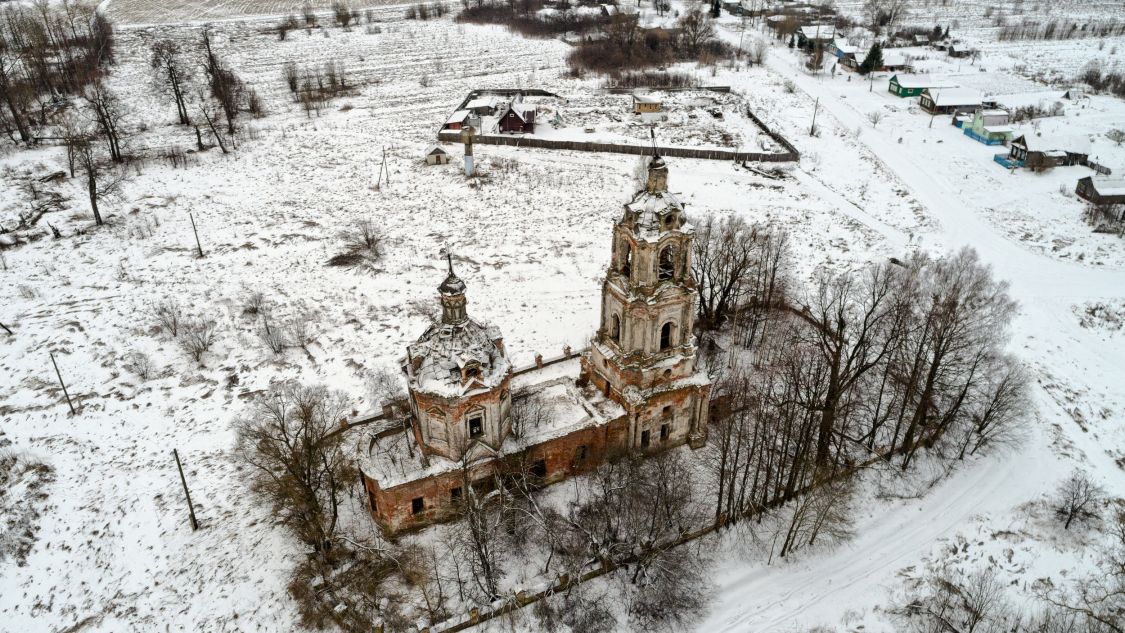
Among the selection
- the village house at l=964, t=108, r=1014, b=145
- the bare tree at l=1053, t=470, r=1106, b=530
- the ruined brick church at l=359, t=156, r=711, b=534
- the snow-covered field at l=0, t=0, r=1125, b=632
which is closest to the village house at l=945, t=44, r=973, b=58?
the snow-covered field at l=0, t=0, r=1125, b=632

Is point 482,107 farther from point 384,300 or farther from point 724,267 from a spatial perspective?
point 724,267

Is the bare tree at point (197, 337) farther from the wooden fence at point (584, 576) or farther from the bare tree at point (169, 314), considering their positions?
the wooden fence at point (584, 576)

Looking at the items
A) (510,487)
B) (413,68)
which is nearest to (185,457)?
(510,487)

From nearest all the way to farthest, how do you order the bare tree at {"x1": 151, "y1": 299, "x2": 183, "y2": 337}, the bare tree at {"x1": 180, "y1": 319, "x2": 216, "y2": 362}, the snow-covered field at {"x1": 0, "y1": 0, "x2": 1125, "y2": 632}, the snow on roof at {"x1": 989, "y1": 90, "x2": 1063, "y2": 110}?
the snow-covered field at {"x1": 0, "y1": 0, "x2": 1125, "y2": 632}
the bare tree at {"x1": 180, "y1": 319, "x2": 216, "y2": 362}
the bare tree at {"x1": 151, "y1": 299, "x2": 183, "y2": 337}
the snow on roof at {"x1": 989, "y1": 90, "x2": 1063, "y2": 110}

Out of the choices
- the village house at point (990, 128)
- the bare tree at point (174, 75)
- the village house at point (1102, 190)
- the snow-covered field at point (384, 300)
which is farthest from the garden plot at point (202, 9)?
the village house at point (1102, 190)

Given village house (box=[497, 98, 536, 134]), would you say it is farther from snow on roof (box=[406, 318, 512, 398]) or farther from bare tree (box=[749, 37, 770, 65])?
snow on roof (box=[406, 318, 512, 398])

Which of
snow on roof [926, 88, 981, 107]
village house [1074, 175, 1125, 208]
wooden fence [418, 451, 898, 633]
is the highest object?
snow on roof [926, 88, 981, 107]

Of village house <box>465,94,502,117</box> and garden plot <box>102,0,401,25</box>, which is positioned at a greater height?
garden plot <box>102,0,401,25</box>

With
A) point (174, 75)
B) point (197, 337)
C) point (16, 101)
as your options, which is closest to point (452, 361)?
point (197, 337)

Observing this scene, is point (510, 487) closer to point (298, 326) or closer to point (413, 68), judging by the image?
point (298, 326)
